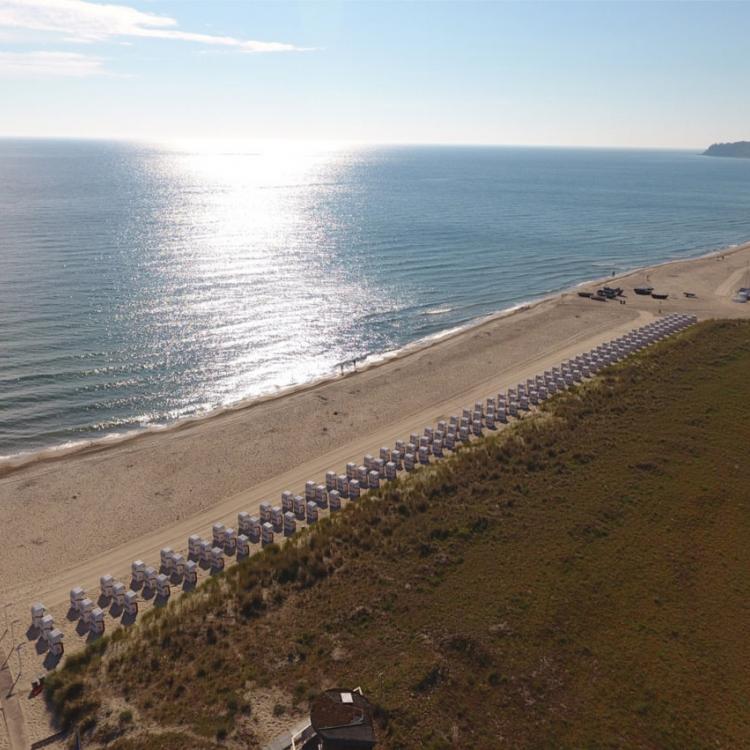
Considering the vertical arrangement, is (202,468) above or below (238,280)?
above

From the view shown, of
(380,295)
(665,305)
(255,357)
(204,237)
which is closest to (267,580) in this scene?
(255,357)

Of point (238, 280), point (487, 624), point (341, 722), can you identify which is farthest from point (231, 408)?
point (238, 280)

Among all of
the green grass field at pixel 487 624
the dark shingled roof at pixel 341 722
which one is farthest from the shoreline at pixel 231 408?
the dark shingled roof at pixel 341 722

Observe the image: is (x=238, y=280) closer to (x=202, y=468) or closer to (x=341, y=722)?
(x=202, y=468)

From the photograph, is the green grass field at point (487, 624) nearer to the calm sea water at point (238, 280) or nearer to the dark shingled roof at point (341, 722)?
the dark shingled roof at point (341, 722)

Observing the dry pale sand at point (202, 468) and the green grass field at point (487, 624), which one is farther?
the dry pale sand at point (202, 468)

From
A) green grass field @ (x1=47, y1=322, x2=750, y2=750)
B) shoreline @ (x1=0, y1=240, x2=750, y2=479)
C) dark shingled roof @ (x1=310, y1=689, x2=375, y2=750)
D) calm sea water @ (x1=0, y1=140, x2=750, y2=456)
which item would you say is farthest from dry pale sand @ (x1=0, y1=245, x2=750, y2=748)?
dark shingled roof @ (x1=310, y1=689, x2=375, y2=750)
